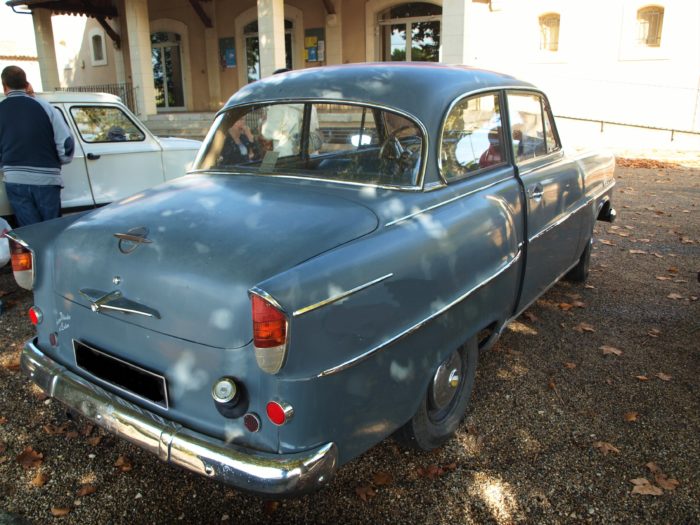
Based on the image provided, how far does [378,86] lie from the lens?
3152mm

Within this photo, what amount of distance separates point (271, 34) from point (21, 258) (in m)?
13.7

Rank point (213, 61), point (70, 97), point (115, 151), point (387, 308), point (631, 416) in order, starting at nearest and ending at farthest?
point (387, 308), point (631, 416), point (70, 97), point (115, 151), point (213, 61)

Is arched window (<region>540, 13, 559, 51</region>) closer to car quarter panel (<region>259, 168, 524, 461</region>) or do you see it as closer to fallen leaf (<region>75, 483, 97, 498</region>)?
car quarter panel (<region>259, 168, 524, 461</region>)

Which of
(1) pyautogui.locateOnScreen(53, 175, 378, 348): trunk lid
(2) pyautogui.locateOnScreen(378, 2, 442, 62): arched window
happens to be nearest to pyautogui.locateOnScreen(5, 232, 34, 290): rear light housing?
(1) pyautogui.locateOnScreen(53, 175, 378, 348): trunk lid

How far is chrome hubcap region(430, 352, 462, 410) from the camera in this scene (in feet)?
9.43

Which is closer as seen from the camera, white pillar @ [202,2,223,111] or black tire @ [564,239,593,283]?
black tire @ [564,239,593,283]

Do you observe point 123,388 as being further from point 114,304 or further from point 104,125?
point 104,125

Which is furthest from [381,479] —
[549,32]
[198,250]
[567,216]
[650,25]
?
[549,32]

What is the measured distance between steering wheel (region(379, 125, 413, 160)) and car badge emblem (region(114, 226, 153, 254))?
1241 millimetres

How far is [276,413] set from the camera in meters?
2.06

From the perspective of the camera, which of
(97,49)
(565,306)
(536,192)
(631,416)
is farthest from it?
(97,49)

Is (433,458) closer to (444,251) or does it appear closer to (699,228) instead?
(444,251)

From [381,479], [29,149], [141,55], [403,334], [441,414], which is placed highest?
[141,55]

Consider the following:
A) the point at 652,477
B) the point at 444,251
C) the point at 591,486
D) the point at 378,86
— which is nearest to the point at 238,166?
the point at 378,86
